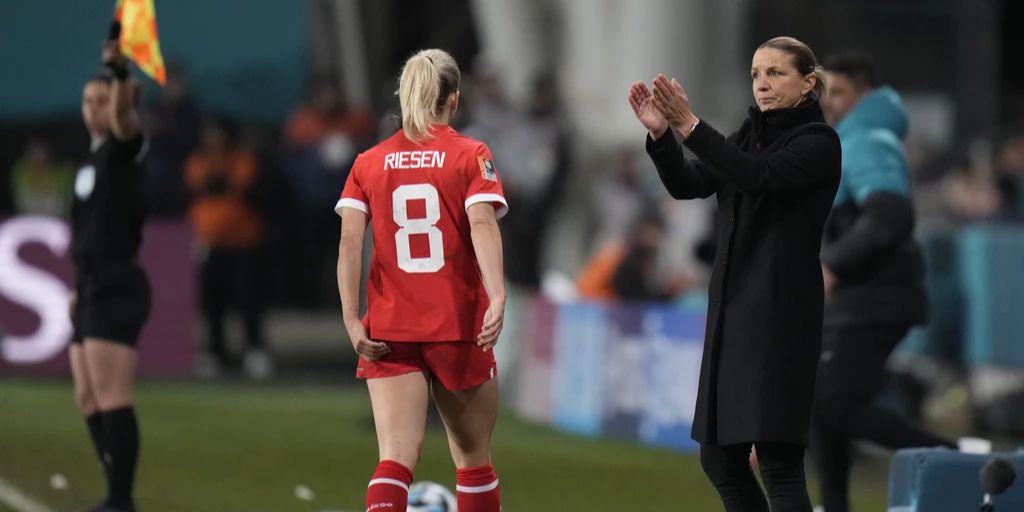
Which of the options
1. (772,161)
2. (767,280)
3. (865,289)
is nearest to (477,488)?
(767,280)

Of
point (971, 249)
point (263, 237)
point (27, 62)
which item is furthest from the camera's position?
point (27, 62)

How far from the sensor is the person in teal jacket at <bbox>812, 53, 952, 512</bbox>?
9227 mm

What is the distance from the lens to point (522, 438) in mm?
14367

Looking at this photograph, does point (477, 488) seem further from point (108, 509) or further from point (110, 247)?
point (110, 247)

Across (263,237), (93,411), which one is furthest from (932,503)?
(263,237)

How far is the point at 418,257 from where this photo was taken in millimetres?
7598

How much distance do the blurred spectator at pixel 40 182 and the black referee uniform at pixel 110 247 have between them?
12005 mm

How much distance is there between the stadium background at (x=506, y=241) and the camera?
12812 mm

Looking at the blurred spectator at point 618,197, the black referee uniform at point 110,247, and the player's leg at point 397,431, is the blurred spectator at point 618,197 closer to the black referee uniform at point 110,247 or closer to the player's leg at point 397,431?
the black referee uniform at point 110,247

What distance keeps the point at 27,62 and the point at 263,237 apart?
5.17m

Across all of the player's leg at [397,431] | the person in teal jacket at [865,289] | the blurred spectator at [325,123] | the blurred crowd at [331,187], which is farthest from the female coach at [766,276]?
the blurred spectator at [325,123]

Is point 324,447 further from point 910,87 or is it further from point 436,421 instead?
point 910,87

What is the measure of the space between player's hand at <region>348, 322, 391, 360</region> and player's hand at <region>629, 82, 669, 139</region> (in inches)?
50.5

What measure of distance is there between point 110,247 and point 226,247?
8.89 m
